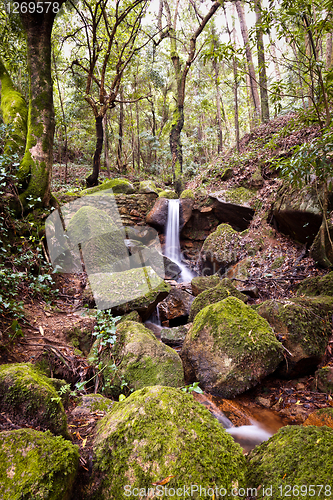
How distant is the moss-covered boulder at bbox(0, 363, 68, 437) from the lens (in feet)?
5.51

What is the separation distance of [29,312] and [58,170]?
12446mm

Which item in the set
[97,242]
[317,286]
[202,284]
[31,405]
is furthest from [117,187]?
[31,405]

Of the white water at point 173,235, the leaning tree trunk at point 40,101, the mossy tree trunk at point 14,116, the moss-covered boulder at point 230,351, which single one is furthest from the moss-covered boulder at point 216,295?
the white water at point 173,235

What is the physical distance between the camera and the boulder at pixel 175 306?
668 centimetres

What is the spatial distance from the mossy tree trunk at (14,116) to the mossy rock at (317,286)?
6609mm

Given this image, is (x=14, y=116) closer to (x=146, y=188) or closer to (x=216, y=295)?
(x=216, y=295)

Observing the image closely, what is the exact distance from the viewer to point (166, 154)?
2027cm

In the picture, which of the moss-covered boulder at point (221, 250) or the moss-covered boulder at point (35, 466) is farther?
the moss-covered boulder at point (221, 250)

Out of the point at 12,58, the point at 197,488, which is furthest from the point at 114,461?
the point at 12,58

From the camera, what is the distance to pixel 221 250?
8.66 meters

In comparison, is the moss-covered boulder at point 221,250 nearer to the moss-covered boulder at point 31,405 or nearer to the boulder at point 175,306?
the boulder at point 175,306

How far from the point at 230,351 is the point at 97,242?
445 centimetres

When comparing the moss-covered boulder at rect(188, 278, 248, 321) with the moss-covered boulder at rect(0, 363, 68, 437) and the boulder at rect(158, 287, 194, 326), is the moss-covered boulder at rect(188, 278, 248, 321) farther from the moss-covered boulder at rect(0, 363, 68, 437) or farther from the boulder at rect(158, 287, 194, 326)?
the moss-covered boulder at rect(0, 363, 68, 437)

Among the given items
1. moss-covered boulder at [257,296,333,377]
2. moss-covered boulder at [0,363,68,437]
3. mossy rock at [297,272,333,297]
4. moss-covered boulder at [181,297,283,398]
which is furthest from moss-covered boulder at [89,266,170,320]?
moss-covered boulder at [0,363,68,437]
